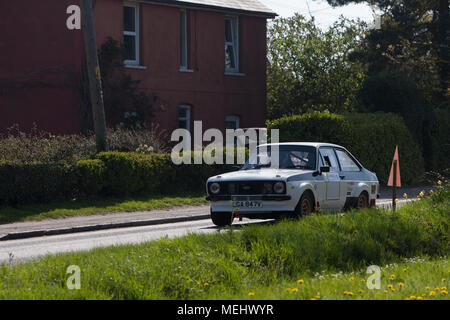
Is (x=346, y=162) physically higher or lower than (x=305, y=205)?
higher

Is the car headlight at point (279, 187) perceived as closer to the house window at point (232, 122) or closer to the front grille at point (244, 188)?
the front grille at point (244, 188)

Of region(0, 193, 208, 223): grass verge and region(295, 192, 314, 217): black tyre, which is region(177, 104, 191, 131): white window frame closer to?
region(0, 193, 208, 223): grass verge

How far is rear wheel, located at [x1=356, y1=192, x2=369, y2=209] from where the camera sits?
51.3 feet

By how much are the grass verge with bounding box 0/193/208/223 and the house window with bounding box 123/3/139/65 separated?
1014 cm

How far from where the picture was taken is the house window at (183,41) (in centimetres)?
3200

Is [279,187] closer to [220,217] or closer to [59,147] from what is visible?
[220,217]

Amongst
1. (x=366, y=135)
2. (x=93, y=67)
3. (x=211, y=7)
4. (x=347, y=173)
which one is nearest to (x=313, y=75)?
(x=211, y=7)

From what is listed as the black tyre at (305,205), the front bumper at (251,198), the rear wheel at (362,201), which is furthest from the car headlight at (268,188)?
the rear wheel at (362,201)

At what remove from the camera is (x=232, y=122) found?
112 ft

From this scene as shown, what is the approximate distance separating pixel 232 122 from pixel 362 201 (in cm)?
1882

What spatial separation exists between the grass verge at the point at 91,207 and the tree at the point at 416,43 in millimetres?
18178

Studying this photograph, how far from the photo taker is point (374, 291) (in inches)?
301

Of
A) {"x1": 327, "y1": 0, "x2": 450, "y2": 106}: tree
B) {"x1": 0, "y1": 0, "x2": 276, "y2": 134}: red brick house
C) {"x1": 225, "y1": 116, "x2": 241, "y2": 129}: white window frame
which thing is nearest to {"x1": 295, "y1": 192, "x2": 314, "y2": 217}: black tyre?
{"x1": 0, "y1": 0, "x2": 276, "y2": 134}: red brick house
